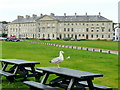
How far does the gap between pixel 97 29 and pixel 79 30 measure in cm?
838

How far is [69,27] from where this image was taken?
11156cm

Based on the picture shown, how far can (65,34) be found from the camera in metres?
113

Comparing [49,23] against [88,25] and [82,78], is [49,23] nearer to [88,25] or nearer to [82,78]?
[88,25]

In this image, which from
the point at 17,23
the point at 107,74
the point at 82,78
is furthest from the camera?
the point at 17,23

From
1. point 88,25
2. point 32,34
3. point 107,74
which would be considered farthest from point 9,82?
point 32,34

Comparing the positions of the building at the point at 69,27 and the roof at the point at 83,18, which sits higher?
the roof at the point at 83,18

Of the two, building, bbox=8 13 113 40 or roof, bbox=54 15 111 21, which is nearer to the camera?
roof, bbox=54 15 111 21

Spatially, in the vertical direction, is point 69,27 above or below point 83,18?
below

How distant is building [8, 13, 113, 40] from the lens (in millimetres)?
108688

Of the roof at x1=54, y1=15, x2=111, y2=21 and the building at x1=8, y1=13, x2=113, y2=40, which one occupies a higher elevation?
the roof at x1=54, y1=15, x2=111, y2=21

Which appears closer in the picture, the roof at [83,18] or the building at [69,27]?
the roof at [83,18]

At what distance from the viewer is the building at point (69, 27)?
4279 inches

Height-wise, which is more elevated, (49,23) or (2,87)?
(49,23)

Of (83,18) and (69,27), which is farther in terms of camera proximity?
(69,27)
